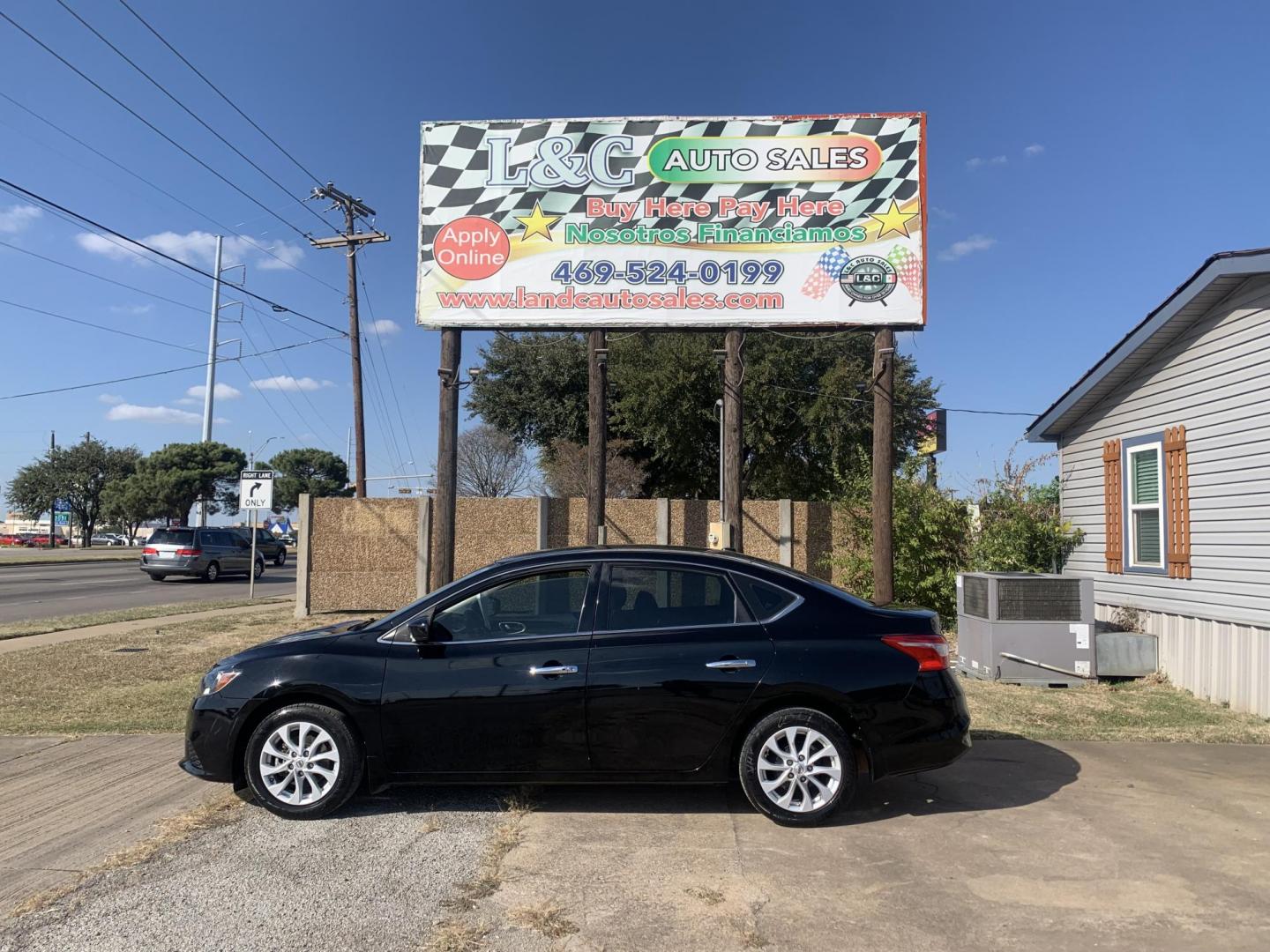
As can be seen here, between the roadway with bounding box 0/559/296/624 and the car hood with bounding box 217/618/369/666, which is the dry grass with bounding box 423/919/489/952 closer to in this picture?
the car hood with bounding box 217/618/369/666

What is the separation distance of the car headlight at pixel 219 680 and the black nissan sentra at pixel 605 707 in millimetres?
13

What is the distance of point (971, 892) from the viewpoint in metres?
4.03

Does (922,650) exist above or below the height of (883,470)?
below

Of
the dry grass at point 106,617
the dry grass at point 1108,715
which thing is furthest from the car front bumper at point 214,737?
the dry grass at point 106,617

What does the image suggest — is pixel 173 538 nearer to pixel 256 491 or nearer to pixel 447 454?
pixel 256 491

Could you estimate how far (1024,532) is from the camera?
11836 mm

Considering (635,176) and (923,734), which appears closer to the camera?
(923,734)

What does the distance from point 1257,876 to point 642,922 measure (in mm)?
3010

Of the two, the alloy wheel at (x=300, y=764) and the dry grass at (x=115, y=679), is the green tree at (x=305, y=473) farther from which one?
the alloy wheel at (x=300, y=764)

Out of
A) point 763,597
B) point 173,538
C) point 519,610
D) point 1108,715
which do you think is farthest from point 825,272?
point 173,538

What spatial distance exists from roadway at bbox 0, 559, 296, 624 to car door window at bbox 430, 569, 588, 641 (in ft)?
46.7

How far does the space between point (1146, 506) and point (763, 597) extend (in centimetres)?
705

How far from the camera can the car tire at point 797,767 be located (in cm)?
486

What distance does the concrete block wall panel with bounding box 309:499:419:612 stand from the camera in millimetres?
14422
